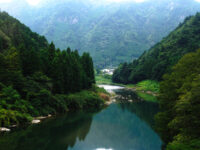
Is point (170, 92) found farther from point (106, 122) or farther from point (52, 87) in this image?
point (52, 87)

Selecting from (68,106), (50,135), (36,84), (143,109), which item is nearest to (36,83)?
(36,84)

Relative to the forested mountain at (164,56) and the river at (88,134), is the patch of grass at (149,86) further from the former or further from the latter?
the river at (88,134)

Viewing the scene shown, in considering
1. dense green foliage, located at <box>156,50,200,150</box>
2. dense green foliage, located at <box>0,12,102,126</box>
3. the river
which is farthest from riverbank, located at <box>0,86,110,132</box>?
dense green foliage, located at <box>156,50,200,150</box>

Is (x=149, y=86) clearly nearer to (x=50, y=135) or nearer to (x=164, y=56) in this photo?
(x=164, y=56)

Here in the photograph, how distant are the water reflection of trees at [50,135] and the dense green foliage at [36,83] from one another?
12.4ft

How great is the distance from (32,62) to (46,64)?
5.76 metres

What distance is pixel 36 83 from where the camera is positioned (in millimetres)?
50188

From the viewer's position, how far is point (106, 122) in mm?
53500

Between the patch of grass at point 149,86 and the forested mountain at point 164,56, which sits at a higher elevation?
the forested mountain at point 164,56

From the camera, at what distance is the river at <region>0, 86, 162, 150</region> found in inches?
1394

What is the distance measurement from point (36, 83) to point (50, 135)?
14395 mm

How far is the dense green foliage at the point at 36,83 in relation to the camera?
42.5 metres

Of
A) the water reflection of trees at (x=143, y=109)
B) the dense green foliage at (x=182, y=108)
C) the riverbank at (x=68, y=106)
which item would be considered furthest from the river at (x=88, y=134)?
the dense green foliage at (x=182, y=108)

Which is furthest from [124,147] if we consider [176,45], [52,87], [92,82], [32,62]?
[176,45]
